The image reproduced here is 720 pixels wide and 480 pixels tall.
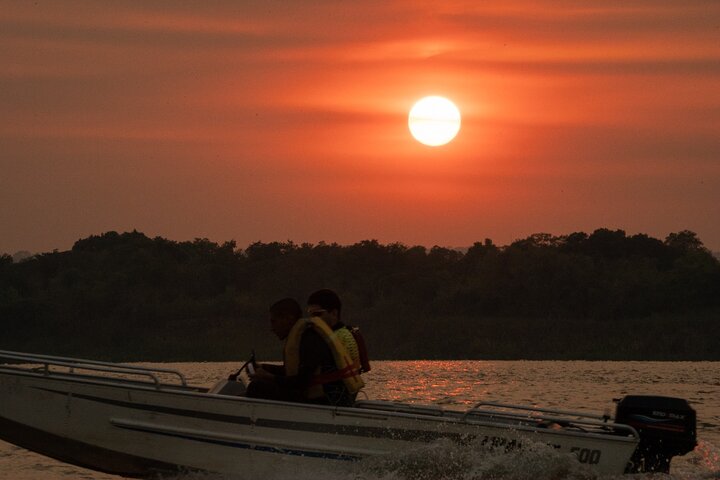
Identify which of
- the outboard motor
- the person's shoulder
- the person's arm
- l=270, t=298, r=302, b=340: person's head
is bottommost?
the outboard motor

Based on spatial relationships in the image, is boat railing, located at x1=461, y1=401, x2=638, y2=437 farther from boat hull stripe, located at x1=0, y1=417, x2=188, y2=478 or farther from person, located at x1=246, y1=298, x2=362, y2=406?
boat hull stripe, located at x1=0, y1=417, x2=188, y2=478

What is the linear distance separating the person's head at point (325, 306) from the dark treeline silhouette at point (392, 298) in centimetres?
5797

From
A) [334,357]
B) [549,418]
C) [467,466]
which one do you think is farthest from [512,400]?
[334,357]

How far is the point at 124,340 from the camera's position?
80.0 m

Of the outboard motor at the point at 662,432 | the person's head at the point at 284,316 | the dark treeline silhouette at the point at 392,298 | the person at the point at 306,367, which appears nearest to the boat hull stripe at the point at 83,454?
the person at the point at 306,367

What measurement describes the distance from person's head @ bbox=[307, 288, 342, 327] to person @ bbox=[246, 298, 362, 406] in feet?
1.05

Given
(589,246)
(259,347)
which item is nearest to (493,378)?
(259,347)

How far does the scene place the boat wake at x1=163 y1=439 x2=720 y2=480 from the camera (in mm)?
13688

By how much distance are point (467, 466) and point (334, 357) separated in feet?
5.63

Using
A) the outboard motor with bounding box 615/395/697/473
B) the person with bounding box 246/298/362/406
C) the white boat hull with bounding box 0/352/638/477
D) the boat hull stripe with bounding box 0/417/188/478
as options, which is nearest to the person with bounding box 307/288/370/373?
the person with bounding box 246/298/362/406

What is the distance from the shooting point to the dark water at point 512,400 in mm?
13727

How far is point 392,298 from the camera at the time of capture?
277 feet

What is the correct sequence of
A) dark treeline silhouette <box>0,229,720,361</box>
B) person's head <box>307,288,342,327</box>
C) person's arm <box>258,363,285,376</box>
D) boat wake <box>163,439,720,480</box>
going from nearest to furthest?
boat wake <box>163,439,720,480</box> < person's head <box>307,288,342,327</box> < person's arm <box>258,363,285,376</box> < dark treeline silhouette <box>0,229,720,361</box>

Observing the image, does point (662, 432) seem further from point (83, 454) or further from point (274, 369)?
point (83, 454)
